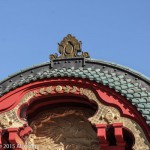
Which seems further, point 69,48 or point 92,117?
point 69,48

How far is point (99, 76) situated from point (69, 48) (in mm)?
1097

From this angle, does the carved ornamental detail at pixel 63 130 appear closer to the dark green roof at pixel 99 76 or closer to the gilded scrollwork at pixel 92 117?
the gilded scrollwork at pixel 92 117

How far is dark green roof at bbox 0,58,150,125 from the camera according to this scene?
8086mm

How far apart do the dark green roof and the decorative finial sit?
0.17 meters

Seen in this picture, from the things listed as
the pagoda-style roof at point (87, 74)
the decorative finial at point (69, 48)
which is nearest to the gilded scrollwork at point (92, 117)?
the pagoda-style roof at point (87, 74)

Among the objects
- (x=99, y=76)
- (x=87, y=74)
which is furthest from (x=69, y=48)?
(x=99, y=76)

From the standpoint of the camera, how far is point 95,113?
26.7ft

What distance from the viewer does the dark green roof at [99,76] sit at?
26.5 feet

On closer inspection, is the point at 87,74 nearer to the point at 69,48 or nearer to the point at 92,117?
the point at 92,117

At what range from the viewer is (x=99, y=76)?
8.43m

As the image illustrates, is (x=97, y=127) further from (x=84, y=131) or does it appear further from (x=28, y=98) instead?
(x=28, y=98)

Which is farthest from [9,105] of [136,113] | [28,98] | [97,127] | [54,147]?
[136,113]

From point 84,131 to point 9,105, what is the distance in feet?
4.36

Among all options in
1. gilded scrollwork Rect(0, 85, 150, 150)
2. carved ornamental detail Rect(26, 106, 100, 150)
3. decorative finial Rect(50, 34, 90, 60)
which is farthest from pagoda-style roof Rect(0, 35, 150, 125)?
carved ornamental detail Rect(26, 106, 100, 150)
